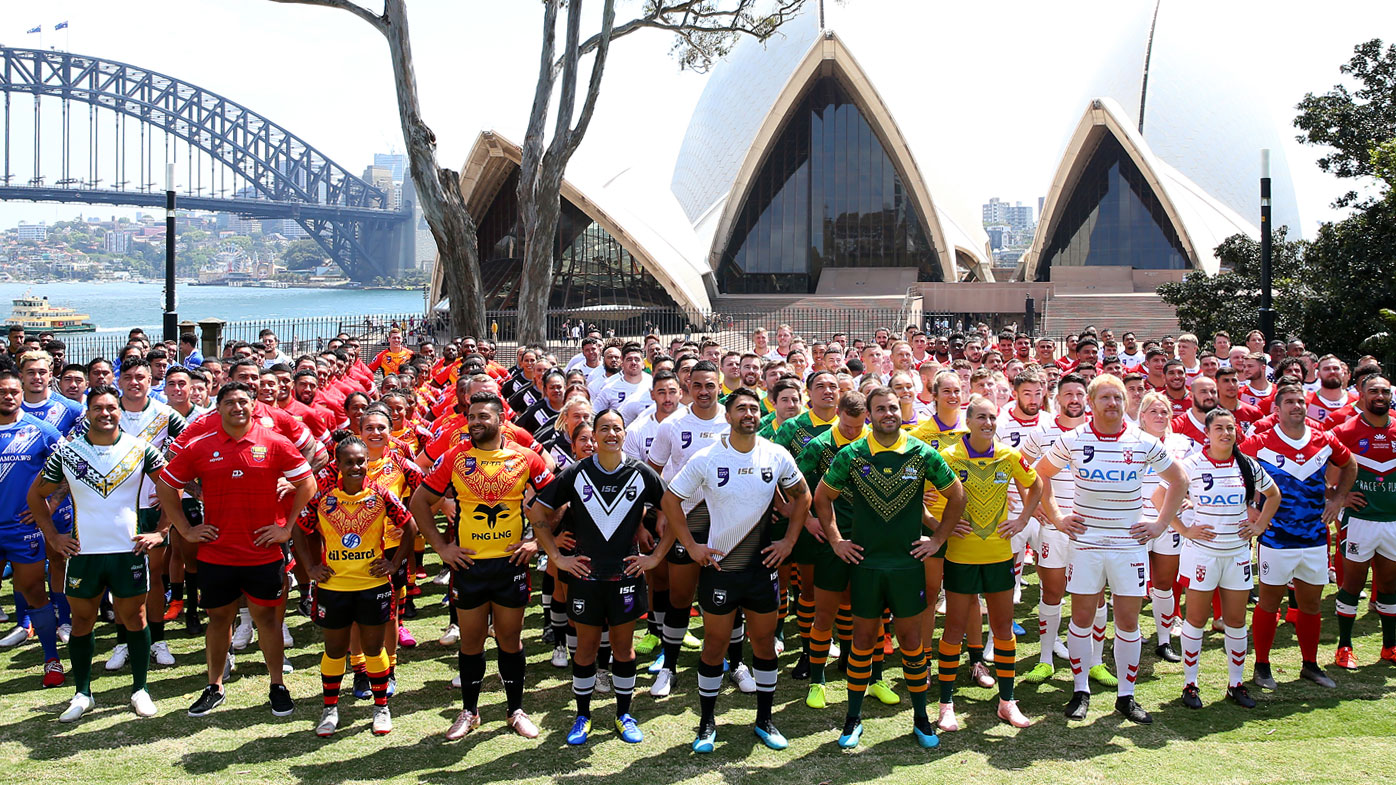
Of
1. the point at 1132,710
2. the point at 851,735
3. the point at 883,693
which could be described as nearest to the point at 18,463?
the point at 851,735

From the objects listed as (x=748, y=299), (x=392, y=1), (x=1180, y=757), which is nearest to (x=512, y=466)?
(x=1180, y=757)

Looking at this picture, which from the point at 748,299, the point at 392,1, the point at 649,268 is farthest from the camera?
the point at 748,299

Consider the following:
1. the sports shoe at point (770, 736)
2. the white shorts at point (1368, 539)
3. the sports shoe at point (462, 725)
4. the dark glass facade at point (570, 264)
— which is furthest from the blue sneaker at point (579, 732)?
the dark glass facade at point (570, 264)

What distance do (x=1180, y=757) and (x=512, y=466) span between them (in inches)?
137

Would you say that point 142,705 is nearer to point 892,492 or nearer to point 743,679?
point 743,679

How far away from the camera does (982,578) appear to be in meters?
4.92

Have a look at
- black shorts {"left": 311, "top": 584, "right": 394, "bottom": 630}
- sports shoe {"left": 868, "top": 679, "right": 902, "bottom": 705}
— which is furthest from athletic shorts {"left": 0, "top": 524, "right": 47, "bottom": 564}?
sports shoe {"left": 868, "top": 679, "right": 902, "bottom": 705}

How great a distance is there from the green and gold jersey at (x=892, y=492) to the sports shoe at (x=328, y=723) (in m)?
2.77

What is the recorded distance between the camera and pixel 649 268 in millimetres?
29469

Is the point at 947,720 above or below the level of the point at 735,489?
below

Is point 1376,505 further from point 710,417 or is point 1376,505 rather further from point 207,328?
point 207,328

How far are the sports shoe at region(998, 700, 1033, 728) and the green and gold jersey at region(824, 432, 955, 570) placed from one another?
1.01m

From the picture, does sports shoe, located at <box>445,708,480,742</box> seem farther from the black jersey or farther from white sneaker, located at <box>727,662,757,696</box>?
white sneaker, located at <box>727,662,757,696</box>

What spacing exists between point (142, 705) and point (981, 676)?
15.1 ft
